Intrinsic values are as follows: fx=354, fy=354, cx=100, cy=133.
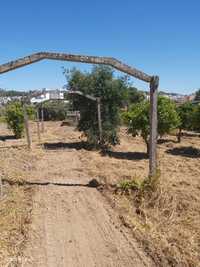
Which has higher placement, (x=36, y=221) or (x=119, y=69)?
(x=119, y=69)

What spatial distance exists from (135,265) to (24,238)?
1725 millimetres

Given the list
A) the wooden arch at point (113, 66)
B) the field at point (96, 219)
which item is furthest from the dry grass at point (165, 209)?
the wooden arch at point (113, 66)

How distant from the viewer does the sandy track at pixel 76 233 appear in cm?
455

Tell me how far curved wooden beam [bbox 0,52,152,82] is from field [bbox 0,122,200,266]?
8.30 ft

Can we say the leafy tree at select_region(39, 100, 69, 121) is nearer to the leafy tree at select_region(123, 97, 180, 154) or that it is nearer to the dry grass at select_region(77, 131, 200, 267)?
the leafy tree at select_region(123, 97, 180, 154)

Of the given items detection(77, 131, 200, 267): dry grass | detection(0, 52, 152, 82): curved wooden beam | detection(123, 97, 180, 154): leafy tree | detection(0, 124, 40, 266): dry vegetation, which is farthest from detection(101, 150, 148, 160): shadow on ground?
detection(0, 52, 152, 82): curved wooden beam

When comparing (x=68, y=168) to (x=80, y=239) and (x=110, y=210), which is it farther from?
(x=80, y=239)

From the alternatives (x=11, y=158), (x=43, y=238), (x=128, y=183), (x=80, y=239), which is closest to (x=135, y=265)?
(x=80, y=239)

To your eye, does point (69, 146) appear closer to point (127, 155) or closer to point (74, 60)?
point (127, 155)

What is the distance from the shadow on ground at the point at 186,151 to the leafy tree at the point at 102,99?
2583 millimetres

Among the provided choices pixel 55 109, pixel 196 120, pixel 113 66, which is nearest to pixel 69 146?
pixel 196 120

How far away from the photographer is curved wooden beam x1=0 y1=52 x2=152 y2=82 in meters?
7.24

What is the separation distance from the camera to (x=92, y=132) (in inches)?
620

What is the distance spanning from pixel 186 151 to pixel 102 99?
4.45 m
